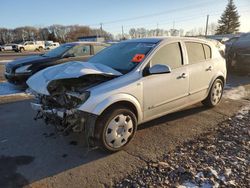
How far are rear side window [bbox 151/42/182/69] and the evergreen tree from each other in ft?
227

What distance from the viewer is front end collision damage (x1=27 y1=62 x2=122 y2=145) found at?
11.3 feet

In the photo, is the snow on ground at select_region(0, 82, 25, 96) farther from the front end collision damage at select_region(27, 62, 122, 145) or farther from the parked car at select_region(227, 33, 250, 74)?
the parked car at select_region(227, 33, 250, 74)

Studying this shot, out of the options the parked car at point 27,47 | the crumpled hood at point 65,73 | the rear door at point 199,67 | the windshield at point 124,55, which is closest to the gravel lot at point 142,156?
the rear door at point 199,67

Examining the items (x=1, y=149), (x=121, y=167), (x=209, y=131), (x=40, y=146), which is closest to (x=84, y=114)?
(x=121, y=167)

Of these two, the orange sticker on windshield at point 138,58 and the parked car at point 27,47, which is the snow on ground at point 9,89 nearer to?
the orange sticker on windshield at point 138,58

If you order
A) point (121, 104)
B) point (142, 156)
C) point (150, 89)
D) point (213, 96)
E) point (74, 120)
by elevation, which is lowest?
point (142, 156)

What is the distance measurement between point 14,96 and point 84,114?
15.1ft

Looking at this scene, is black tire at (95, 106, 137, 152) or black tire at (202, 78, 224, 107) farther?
black tire at (202, 78, 224, 107)

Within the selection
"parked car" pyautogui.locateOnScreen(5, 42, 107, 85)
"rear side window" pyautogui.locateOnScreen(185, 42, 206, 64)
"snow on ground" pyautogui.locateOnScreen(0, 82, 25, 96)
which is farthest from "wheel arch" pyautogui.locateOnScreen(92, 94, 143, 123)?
"parked car" pyautogui.locateOnScreen(5, 42, 107, 85)

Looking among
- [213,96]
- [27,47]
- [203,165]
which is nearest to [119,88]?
[203,165]

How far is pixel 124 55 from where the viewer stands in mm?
4508

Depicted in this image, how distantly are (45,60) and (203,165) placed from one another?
21.1ft

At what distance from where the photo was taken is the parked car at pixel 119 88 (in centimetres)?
351

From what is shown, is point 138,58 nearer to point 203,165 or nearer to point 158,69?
point 158,69
